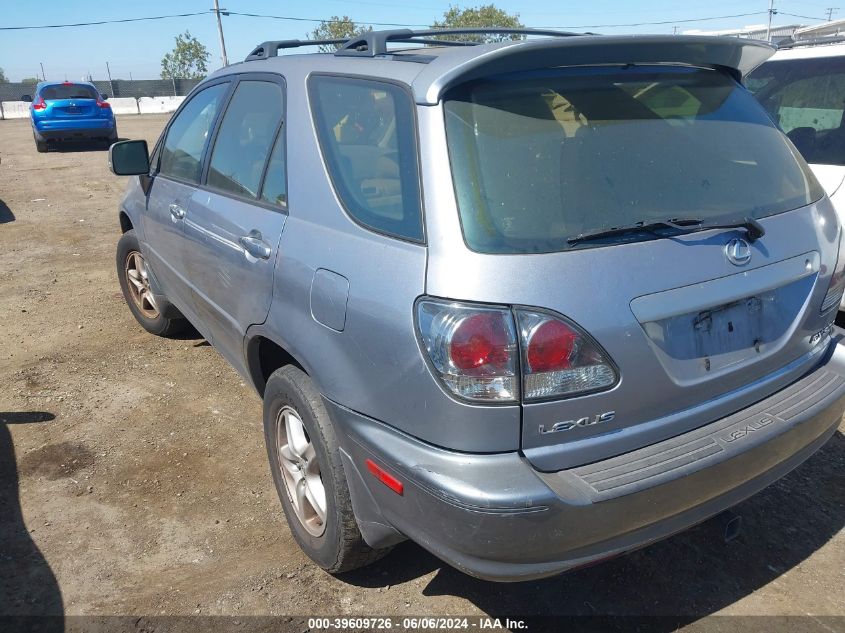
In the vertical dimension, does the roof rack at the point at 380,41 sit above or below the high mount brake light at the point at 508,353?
above

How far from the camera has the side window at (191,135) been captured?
143 inches

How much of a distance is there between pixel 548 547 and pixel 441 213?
0.96 m

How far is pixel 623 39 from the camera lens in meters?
2.23

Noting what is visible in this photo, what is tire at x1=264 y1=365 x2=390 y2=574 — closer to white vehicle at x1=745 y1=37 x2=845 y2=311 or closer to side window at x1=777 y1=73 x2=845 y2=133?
white vehicle at x1=745 y1=37 x2=845 y2=311

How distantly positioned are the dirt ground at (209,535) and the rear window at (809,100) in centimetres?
201

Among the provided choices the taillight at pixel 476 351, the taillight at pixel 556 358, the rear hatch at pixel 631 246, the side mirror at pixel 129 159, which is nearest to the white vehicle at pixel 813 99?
the rear hatch at pixel 631 246

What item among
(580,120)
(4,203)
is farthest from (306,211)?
(4,203)

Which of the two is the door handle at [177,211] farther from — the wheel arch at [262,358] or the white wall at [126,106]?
the white wall at [126,106]

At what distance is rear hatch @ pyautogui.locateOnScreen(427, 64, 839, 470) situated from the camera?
1.93 metres

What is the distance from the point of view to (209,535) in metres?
3.04

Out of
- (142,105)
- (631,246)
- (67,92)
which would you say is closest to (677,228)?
(631,246)

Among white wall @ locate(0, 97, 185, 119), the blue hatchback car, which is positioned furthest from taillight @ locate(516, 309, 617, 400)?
white wall @ locate(0, 97, 185, 119)

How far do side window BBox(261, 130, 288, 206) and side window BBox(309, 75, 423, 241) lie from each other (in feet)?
0.72

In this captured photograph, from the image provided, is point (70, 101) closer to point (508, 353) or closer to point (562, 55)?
point (562, 55)
